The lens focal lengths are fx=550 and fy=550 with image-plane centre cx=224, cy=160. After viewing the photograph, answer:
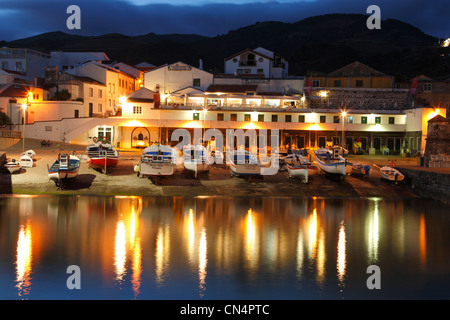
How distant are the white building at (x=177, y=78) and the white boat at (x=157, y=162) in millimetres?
32366

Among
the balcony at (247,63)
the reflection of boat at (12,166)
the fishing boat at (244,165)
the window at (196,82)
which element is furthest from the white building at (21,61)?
the fishing boat at (244,165)

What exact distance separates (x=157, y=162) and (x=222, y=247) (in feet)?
45.7

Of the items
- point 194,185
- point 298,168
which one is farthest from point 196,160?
point 298,168

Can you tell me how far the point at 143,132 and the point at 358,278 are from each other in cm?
4718

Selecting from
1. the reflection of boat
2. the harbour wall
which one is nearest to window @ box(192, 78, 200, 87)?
the reflection of boat

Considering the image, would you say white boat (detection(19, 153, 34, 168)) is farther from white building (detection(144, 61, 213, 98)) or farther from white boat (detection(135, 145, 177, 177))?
white building (detection(144, 61, 213, 98))

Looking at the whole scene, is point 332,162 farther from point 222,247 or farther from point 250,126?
point 250,126

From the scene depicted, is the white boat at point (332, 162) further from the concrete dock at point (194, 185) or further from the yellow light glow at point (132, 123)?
the yellow light glow at point (132, 123)

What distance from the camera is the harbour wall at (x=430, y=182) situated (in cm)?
3831

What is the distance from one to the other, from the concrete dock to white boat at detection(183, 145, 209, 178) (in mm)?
676

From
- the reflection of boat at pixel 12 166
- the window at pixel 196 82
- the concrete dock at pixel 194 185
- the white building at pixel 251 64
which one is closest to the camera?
the concrete dock at pixel 194 185
